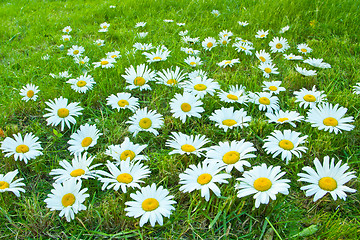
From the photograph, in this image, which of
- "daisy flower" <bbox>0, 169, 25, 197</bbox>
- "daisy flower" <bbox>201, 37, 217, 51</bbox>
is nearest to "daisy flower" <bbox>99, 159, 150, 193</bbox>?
"daisy flower" <bbox>0, 169, 25, 197</bbox>

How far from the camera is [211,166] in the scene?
156 cm

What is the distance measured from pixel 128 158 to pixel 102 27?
313 centimetres

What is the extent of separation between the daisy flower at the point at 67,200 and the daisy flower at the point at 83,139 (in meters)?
0.37

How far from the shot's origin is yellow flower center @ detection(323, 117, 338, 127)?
6.17 feet

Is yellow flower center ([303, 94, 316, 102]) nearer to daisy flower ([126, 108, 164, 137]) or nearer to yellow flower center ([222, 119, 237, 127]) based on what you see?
yellow flower center ([222, 119, 237, 127])

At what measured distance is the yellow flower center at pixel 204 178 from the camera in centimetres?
151

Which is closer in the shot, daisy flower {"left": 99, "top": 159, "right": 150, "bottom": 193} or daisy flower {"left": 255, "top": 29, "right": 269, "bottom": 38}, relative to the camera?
daisy flower {"left": 99, "top": 159, "right": 150, "bottom": 193}

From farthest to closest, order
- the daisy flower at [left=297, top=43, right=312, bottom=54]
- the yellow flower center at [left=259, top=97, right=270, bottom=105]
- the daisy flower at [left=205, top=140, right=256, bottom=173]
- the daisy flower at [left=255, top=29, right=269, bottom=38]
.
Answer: the daisy flower at [left=255, top=29, right=269, bottom=38]
the daisy flower at [left=297, top=43, right=312, bottom=54]
the yellow flower center at [left=259, top=97, right=270, bottom=105]
the daisy flower at [left=205, top=140, right=256, bottom=173]

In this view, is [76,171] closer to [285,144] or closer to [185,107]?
[185,107]

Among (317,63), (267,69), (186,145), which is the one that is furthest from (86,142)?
(317,63)

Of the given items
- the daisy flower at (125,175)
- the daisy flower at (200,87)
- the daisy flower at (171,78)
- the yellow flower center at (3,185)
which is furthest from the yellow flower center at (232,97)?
the yellow flower center at (3,185)

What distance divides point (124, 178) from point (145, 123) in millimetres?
521

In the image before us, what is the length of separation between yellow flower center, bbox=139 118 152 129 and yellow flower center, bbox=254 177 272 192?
0.87 metres

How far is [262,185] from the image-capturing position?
142 centimetres
